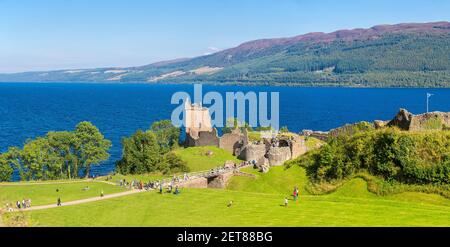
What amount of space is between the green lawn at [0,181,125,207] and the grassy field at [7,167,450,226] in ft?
14.5

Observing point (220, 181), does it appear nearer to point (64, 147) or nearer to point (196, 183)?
point (196, 183)

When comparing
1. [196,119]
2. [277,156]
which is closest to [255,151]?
[277,156]

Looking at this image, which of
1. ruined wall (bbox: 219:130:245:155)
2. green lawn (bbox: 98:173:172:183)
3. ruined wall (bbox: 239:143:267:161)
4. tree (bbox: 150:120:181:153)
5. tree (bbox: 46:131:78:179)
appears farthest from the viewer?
tree (bbox: 150:120:181:153)

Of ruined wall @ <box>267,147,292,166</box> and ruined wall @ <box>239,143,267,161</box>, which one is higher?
ruined wall @ <box>267,147,292,166</box>

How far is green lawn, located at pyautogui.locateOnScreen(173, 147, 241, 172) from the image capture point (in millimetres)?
70000

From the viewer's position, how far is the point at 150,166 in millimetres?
67938

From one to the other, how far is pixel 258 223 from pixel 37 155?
4501 centimetres

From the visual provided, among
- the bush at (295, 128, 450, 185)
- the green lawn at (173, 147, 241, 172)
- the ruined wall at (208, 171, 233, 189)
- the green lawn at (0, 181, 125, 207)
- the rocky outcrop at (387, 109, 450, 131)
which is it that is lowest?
the green lawn at (173, 147, 241, 172)

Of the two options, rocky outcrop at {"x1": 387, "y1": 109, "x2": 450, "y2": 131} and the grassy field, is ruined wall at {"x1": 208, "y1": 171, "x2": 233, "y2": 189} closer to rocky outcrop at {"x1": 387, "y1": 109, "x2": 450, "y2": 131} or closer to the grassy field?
the grassy field

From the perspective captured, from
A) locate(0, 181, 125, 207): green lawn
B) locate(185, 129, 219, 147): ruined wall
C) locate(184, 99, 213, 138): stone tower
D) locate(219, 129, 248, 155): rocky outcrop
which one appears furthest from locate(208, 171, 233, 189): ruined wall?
locate(184, 99, 213, 138): stone tower

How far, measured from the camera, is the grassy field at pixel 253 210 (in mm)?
33531
